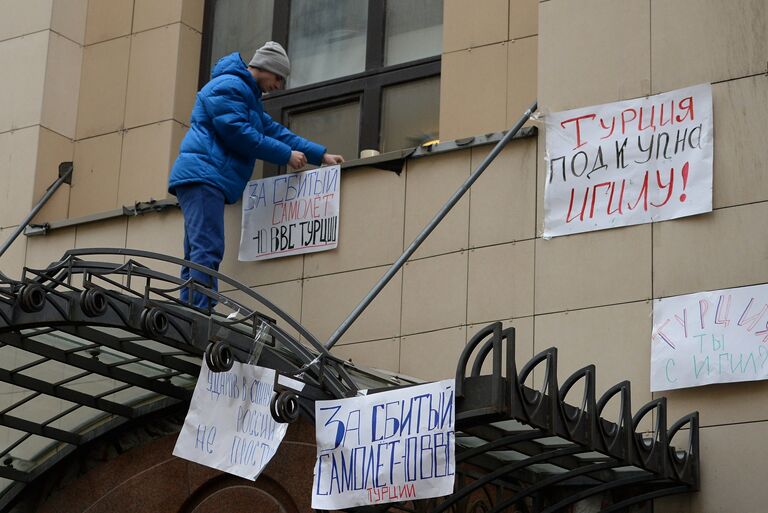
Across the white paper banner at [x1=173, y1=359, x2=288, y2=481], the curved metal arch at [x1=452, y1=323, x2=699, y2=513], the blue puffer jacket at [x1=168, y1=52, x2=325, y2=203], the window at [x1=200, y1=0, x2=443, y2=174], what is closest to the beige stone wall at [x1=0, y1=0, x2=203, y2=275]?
the window at [x1=200, y1=0, x2=443, y2=174]

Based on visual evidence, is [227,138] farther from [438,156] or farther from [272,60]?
[438,156]

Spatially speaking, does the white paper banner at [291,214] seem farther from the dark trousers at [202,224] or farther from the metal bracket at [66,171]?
the metal bracket at [66,171]

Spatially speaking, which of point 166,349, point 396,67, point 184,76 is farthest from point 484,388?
point 184,76

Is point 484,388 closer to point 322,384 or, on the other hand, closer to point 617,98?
point 322,384

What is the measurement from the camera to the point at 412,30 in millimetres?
12680

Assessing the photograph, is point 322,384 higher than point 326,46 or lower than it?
lower

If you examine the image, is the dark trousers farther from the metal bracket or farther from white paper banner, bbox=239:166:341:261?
the metal bracket

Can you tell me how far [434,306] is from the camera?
428 inches

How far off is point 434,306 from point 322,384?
7.19 feet

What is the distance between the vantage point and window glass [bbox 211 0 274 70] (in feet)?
44.5

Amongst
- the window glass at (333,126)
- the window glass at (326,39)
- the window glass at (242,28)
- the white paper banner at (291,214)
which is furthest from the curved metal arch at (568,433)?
the window glass at (242,28)

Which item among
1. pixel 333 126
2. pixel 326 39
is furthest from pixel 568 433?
pixel 326 39

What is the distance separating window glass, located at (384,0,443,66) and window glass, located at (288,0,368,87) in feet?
0.80

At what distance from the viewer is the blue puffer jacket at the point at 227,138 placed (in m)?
11.3
